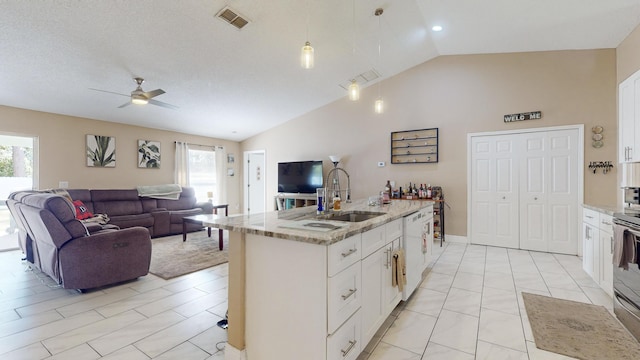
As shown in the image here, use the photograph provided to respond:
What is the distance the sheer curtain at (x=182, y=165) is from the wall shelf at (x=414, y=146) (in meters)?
5.04

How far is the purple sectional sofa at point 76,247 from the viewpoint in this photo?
273cm

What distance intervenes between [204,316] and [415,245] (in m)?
2.09

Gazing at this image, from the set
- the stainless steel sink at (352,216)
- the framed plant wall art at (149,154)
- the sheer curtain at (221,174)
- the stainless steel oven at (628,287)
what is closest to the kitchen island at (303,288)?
the stainless steel sink at (352,216)

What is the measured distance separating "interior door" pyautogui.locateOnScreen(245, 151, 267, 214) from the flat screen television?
4.81 feet

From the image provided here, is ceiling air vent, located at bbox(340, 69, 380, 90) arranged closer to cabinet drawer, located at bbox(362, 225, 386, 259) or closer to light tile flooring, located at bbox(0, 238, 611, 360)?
light tile flooring, located at bbox(0, 238, 611, 360)

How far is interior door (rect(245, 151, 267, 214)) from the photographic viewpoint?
8.09 meters

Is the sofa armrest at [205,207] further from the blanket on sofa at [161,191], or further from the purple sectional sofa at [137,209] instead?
the blanket on sofa at [161,191]

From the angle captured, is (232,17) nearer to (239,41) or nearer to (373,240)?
(239,41)

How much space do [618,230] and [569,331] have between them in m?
0.93

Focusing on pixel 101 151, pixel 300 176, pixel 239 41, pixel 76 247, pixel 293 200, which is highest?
pixel 239 41

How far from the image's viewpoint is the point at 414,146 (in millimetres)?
5336

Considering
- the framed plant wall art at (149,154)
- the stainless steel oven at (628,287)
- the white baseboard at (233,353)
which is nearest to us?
the white baseboard at (233,353)

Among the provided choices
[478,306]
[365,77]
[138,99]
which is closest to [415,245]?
[478,306]

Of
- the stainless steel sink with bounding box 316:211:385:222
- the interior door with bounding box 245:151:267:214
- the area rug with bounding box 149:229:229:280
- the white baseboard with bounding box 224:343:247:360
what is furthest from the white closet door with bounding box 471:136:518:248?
the interior door with bounding box 245:151:267:214
